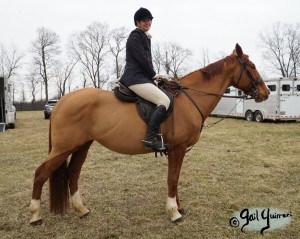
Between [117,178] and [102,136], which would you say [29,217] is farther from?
[117,178]

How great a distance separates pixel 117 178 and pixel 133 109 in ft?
9.34

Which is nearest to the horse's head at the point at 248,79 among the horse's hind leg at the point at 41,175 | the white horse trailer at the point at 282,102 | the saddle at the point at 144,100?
the saddle at the point at 144,100

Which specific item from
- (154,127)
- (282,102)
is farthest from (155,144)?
(282,102)

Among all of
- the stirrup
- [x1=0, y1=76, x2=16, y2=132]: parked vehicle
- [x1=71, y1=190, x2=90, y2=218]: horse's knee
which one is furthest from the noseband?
[x1=0, y1=76, x2=16, y2=132]: parked vehicle

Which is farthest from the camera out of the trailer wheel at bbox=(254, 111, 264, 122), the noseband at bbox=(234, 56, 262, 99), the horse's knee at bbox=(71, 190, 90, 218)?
the trailer wheel at bbox=(254, 111, 264, 122)

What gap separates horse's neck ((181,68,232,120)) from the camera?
4.80 m

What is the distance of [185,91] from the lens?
476cm

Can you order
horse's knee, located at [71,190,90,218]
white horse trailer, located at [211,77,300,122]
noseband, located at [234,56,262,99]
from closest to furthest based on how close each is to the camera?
horse's knee, located at [71,190,90,218]
noseband, located at [234,56,262,99]
white horse trailer, located at [211,77,300,122]

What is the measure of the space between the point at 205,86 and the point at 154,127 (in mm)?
1233

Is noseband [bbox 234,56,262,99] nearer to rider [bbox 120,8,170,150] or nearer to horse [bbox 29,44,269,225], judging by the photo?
horse [bbox 29,44,269,225]

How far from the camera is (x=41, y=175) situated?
441 cm

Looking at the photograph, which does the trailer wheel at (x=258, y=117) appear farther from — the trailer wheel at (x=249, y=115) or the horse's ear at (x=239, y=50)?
the horse's ear at (x=239, y=50)

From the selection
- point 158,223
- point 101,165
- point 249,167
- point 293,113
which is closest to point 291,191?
point 249,167

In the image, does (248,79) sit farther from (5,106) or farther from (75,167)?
(5,106)
